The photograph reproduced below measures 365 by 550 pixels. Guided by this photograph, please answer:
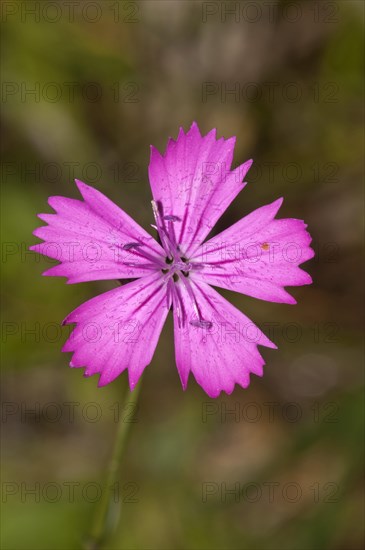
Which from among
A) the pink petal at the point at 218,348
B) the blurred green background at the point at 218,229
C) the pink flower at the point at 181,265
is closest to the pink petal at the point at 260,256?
the pink flower at the point at 181,265

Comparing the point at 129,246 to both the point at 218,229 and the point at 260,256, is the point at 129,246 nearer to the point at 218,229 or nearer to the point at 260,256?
the point at 260,256

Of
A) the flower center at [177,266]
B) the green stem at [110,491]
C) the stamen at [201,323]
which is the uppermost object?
the flower center at [177,266]

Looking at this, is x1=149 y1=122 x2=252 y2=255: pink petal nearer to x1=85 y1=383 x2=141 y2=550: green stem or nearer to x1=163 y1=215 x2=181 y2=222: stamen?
x1=163 y1=215 x2=181 y2=222: stamen

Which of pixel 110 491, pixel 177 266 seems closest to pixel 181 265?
pixel 177 266

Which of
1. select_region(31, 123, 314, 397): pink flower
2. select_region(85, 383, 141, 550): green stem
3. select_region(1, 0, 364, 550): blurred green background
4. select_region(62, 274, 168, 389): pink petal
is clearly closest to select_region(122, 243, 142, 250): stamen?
select_region(31, 123, 314, 397): pink flower

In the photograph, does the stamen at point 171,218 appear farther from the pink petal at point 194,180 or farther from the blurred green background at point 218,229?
the blurred green background at point 218,229

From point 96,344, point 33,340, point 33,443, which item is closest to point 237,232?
point 96,344
